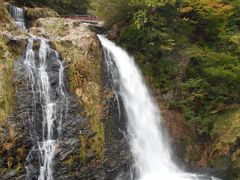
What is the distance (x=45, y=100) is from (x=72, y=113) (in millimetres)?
958

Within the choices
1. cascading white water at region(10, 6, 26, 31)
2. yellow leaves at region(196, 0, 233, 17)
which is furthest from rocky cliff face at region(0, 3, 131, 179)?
yellow leaves at region(196, 0, 233, 17)

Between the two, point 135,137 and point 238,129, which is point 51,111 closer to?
point 135,137

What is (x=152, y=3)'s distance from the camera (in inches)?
650

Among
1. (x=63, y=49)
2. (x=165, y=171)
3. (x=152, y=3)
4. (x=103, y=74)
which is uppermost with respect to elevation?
(x=152, y=3)

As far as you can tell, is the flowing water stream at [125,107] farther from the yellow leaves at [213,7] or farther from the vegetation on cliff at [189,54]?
the yellow leaves at [213,7]

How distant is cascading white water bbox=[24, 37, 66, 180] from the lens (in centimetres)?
1084

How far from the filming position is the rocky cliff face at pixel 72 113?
10.5 meters

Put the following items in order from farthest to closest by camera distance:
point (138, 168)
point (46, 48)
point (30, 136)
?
point (138, 168) → point (46, 48) → point (30, 136)

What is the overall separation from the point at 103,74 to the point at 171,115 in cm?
419

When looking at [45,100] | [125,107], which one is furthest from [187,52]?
[45,100]

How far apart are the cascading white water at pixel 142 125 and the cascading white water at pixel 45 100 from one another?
3.03m

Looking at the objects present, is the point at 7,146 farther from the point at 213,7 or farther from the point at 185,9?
the point at 213,7

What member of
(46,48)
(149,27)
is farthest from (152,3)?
(46,48)

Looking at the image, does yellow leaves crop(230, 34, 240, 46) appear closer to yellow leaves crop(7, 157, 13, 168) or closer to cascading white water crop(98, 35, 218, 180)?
cascading white water crop(98, 35, 218, 180)
